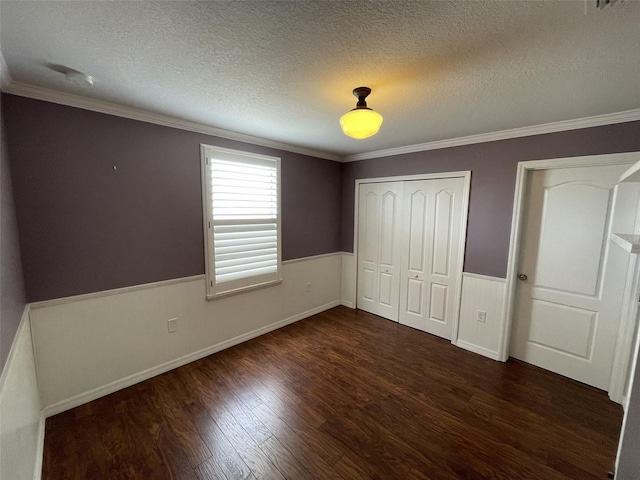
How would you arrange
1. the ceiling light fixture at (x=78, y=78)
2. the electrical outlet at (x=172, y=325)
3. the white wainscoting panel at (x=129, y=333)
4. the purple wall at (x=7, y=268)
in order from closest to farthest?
the purple wall at (x=7, y=268) → the ceiling light fixture at (x=78, y=78) → the white wainscoting panel at (x=129, y=333) → the electrical outlet at (x=172, y=325)

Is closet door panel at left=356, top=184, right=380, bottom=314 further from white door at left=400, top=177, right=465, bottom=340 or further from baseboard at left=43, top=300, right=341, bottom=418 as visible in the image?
baseboard at left=43, top=300, right=341, bottom=418

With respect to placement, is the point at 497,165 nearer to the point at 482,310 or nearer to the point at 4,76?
the point at 482,310

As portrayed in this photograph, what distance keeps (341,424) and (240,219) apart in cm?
→ 221

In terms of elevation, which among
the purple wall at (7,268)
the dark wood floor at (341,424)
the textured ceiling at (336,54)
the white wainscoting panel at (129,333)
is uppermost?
the textured ceiling at (336,54)

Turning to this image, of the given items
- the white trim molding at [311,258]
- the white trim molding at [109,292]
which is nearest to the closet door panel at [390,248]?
the white trim molding at [311,258]

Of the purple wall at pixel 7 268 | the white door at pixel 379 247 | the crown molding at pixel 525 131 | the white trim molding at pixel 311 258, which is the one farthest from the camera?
the white door at pixel 379 247

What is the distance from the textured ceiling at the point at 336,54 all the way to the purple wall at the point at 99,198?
0.85 feet

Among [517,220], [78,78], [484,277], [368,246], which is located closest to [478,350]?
[484,277]

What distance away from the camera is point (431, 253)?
3.30m

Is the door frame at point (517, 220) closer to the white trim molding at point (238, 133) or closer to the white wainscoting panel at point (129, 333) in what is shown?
the white trim molding at point (238, 133)

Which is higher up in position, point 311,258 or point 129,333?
point 311,258

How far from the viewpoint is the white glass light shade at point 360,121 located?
1571mm

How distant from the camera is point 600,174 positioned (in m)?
2.23

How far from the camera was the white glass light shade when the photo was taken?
157 centimetres
